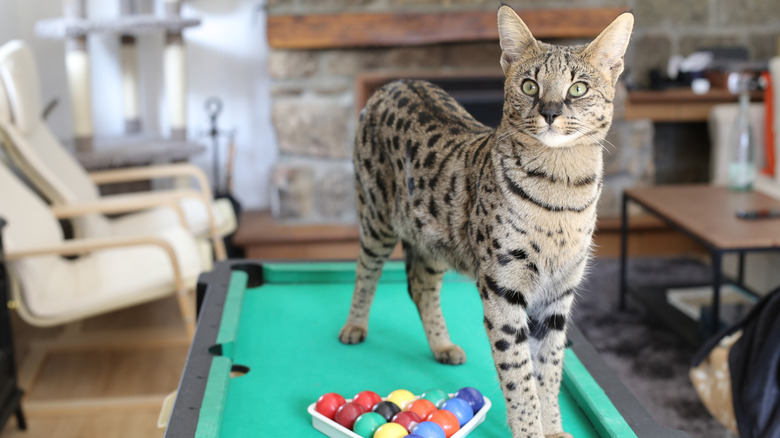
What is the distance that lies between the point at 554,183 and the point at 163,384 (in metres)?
2.08

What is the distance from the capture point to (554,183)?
1.23 meters

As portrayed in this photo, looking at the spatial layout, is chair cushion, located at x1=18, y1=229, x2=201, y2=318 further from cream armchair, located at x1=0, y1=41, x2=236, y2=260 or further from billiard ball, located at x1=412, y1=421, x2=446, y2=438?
billiard ball, located at x1=412, y1=421, x2=446, y2=438

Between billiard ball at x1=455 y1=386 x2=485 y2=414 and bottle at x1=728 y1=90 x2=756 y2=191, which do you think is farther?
bottle at x1=728 y1=90 x2=756 y2=191

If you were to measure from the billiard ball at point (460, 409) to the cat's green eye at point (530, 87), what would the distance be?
0.60 meters

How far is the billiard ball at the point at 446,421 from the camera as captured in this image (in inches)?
53.2

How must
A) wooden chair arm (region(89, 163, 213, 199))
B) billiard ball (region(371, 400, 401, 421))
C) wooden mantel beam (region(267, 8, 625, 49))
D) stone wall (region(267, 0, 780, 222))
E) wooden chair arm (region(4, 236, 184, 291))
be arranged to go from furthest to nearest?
stone wall (region(267, 0, 780, 222))
wooden mantel beam (region(267, 8, 625, 49))
wooden chair arm (region(89, 163, 213, 199))
wooden chair arm (region(4, 236, 184, 291))
billiard ball (region(371, 400, 401, 421))

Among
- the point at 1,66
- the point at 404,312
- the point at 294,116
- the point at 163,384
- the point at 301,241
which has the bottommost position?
the point at 163,384

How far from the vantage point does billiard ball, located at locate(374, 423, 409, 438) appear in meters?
1.32

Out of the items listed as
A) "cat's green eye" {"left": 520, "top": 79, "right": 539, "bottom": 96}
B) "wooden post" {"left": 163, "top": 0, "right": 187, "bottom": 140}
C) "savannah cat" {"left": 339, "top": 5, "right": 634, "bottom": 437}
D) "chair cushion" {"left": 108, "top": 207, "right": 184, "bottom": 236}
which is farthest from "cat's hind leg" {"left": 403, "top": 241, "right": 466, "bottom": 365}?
"wooden post" {"left": 163, "top": 0, "right": 187, "bottom": 140}

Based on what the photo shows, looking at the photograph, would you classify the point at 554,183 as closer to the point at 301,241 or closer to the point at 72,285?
the point at 72,285

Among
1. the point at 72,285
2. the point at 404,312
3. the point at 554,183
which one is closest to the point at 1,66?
the point at 72,285

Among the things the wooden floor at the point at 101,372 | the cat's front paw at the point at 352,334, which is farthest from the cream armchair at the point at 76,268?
the cat's front paw at the point at 352,334

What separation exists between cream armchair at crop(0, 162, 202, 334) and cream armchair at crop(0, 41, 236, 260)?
10cm

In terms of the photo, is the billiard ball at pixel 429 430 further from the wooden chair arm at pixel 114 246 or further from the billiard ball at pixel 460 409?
the wooden chair arm at pixel 114 246
